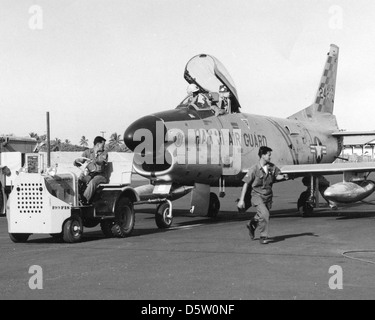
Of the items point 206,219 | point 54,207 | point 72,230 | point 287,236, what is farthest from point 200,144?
point 54,207

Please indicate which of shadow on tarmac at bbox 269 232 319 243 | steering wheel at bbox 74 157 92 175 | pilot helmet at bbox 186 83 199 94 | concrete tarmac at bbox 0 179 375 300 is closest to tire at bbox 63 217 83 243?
concrete tarmac at bbox 0 179 375 300

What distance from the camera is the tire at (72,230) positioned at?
→ 11359 mm

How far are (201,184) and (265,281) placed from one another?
348 inches

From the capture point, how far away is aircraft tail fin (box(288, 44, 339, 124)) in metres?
23.7

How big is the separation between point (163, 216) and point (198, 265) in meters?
5.63

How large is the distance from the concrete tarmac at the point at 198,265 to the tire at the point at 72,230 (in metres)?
0.20

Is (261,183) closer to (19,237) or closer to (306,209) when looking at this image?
(19,237)

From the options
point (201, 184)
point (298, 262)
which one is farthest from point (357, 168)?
point (298, 262)

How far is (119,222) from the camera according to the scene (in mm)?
12328

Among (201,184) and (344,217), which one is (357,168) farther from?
(201,184)

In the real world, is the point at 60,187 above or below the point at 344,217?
above

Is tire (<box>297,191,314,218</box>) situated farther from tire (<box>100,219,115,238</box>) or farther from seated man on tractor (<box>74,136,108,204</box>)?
seated man on tractor (<box>74,136,108,204</box>)

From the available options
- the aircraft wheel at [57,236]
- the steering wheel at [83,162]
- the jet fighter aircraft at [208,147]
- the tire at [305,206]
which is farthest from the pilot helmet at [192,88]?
the aircraft wheel at [57,236]

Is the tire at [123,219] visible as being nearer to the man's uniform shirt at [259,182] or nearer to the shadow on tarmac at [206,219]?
the shadow on tarmac at [206,219]
